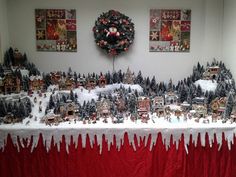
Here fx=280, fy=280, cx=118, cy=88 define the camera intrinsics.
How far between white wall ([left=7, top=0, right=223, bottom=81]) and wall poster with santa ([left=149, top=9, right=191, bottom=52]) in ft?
0.29

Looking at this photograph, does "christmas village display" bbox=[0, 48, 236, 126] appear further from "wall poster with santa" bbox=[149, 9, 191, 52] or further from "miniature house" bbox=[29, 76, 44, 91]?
"wall poster with santa" bbox=[149, 9, 191, 52]

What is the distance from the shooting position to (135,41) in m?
5.03

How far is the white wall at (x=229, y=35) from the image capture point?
4.46 metres

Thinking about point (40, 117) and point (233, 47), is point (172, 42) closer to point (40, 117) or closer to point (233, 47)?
point (233, 47)

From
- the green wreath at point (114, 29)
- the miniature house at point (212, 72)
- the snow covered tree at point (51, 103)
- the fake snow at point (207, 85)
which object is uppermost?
the green wreath at point (114, 29)

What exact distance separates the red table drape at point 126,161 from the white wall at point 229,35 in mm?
2291

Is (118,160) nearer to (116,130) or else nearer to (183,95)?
(116,130)

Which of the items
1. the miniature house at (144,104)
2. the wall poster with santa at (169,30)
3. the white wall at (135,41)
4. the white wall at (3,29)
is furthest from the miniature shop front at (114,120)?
the wall poster with santa at (169,30)

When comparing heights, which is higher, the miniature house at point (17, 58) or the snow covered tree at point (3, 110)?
the miniature house at point (17, 58)

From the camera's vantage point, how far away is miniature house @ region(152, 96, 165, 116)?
3.71 metres

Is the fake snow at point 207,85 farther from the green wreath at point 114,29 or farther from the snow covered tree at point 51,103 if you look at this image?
the snow covered tree at point 51,103

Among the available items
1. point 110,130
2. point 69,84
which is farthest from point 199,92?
point 69,84

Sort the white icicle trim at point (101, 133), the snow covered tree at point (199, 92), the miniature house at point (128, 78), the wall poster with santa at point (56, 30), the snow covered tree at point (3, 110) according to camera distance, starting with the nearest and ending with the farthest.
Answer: the white icicle trim at point (101, 133), the snow covered tree at point (3, 110), the snow covered tree at point (199, 92), the miniature house at point (128, 78), the wall poster with santa at point (56, 30)

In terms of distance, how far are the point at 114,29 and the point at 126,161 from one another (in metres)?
2.77
